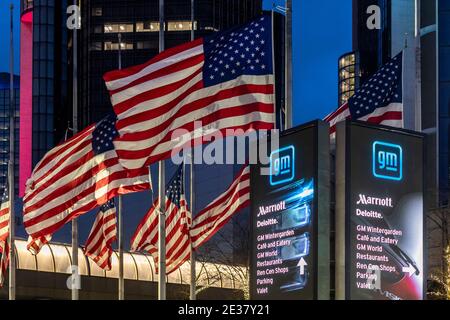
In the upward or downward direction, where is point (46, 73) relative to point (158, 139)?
upward

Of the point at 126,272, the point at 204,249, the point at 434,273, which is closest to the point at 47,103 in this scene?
the point at 204,249

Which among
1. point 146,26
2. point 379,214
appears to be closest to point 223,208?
point 379,214

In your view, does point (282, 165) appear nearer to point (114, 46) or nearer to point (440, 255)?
point (440, 255)

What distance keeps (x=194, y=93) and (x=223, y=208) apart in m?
9.19

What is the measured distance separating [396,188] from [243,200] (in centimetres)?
1205

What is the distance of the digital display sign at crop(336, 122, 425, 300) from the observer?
18.4 meters

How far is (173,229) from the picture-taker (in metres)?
38.8

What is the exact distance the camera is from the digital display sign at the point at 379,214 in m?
18.4

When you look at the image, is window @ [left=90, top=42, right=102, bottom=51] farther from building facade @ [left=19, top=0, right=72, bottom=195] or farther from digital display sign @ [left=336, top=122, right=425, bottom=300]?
digital display sign @ [left=336, top=122, right=425, bottom=300]

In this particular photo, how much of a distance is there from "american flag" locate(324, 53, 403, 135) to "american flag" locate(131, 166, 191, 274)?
35.2ft

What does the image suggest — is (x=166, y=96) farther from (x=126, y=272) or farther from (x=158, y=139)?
(x=126, y=272)

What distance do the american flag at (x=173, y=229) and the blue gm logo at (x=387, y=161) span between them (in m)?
19.9

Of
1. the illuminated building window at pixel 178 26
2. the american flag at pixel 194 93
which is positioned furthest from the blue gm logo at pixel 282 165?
the illuminated building window at pixel 178 26

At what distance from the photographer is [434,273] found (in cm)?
5603
